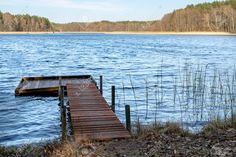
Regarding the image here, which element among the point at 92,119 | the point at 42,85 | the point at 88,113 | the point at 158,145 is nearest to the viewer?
the point at 158,145

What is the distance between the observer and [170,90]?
23234mm

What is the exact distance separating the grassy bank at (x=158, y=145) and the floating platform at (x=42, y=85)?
→ 34.8 feet

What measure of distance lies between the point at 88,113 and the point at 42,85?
10.1 metres

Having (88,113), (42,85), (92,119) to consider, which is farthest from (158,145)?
(42,85)

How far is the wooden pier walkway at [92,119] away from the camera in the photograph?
9.94 metres

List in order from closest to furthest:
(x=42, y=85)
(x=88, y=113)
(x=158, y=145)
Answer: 1. (x=158, y=145)
2. (x=88, y=113)
3. (x=42, y=85)

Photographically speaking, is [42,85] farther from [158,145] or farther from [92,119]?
[158,145]

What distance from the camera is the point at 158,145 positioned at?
8.54 metres

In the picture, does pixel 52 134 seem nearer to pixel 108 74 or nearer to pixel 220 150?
pixel 220 150

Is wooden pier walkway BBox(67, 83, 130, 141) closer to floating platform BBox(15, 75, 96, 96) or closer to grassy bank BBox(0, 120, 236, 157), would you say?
grassy bank BBox(0, 120, 236, 157)

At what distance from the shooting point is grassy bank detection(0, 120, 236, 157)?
813 cm

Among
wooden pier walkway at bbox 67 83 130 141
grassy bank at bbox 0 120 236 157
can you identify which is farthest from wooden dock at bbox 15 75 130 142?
grassy bank at bbox 0 120 236 157

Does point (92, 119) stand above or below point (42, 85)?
above

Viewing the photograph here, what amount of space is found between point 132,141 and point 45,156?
6.43 feet
